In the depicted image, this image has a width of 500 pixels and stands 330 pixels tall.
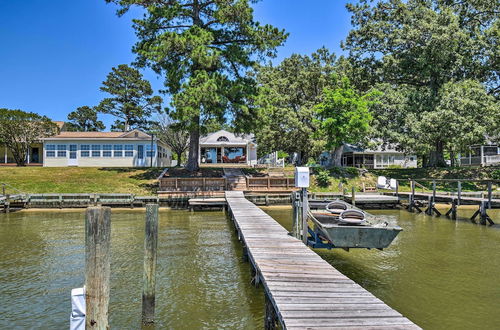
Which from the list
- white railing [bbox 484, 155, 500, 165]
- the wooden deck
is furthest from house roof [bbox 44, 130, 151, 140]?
white railing [bbox 484, 155, 500, 165]

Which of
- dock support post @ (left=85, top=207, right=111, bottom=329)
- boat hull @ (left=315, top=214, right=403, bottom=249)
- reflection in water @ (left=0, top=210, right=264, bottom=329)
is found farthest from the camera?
boat hull @ (left=315, top=214, right=403, bottom=249)

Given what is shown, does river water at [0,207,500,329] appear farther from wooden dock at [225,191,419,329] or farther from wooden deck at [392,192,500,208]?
wooden deck at [392,192,500,208]

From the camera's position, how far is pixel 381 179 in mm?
27484

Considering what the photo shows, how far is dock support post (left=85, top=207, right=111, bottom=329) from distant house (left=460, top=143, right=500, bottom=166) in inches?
1583

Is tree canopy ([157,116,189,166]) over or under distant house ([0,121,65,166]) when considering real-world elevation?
over

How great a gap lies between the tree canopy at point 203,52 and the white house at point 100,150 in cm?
952

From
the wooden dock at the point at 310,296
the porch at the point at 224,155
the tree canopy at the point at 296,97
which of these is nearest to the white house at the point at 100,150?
the porch at the point at 224,155

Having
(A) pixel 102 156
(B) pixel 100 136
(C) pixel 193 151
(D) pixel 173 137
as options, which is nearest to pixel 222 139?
(D) pixel 173 137

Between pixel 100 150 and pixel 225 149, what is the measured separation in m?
14.5

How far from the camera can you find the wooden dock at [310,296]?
4188 mm

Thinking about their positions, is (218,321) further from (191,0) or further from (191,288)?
(191,0)

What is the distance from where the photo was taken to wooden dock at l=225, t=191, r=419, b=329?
4188 mm

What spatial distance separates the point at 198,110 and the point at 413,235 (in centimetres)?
1508

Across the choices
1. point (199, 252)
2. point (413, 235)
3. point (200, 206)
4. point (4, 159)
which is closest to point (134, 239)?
point (199, 252)
